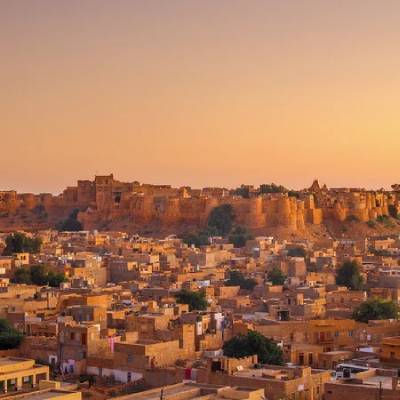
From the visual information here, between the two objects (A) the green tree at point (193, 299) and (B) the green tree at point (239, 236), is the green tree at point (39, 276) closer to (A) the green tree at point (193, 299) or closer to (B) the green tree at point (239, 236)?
(A) the green tree at point (193, 299)

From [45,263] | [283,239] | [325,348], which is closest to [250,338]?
[325,348]

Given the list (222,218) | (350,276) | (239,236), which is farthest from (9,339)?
(222,218)

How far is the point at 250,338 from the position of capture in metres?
21.0

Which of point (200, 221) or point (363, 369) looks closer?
point (363, 369)

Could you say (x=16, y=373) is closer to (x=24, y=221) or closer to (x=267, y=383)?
(x=267, y=383)

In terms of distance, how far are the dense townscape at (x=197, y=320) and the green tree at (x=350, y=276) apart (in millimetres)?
68

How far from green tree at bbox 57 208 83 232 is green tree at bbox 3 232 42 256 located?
2317cm

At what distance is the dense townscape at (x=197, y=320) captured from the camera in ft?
58.5

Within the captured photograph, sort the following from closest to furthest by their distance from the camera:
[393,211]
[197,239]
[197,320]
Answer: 1. [197,320]
2. [197,239]
3. [393,211]

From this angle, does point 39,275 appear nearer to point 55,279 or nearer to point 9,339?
point 55,279

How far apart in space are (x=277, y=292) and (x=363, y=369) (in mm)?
12441

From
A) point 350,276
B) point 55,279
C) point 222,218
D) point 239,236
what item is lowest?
point 350,276

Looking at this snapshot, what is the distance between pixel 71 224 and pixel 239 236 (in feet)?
52.1

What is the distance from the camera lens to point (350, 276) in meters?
36.7
